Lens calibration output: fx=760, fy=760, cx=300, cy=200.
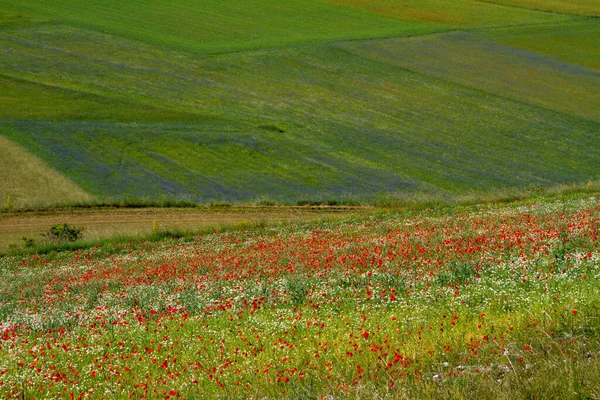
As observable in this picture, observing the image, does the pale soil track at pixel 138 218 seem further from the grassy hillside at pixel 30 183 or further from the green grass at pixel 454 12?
the green grass at pixel 454 12

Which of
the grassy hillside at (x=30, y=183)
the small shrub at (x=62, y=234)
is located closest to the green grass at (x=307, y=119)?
the grassy hillside at (x=30, y=183)

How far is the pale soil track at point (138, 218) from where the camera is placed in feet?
121

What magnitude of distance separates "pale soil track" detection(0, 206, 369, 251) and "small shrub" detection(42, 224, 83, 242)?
1.63ft

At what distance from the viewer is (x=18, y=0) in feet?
298

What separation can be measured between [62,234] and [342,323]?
25.6 metres

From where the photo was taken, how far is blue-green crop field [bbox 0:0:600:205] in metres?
49.2

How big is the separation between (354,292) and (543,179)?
38.9m

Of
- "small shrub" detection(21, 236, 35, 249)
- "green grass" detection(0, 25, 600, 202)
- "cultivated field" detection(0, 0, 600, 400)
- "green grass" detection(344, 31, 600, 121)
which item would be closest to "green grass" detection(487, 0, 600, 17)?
"cultivated field" detection(0, 0, 600, 400)

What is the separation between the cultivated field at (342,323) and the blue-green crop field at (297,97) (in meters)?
23.3

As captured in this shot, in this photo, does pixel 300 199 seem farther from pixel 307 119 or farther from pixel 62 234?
pixel 307 119

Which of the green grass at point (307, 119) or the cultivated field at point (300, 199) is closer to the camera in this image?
the cultivated field at point (300, 199)

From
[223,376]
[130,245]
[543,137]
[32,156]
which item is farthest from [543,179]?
[223,376]

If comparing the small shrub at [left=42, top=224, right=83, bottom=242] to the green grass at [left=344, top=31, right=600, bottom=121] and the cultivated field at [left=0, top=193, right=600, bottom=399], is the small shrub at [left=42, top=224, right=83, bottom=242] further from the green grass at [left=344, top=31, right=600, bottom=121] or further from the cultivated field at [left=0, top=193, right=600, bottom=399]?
the green grass at [left=344, top=31, right=600, bottom=121]

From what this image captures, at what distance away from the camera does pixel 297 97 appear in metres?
66.4
